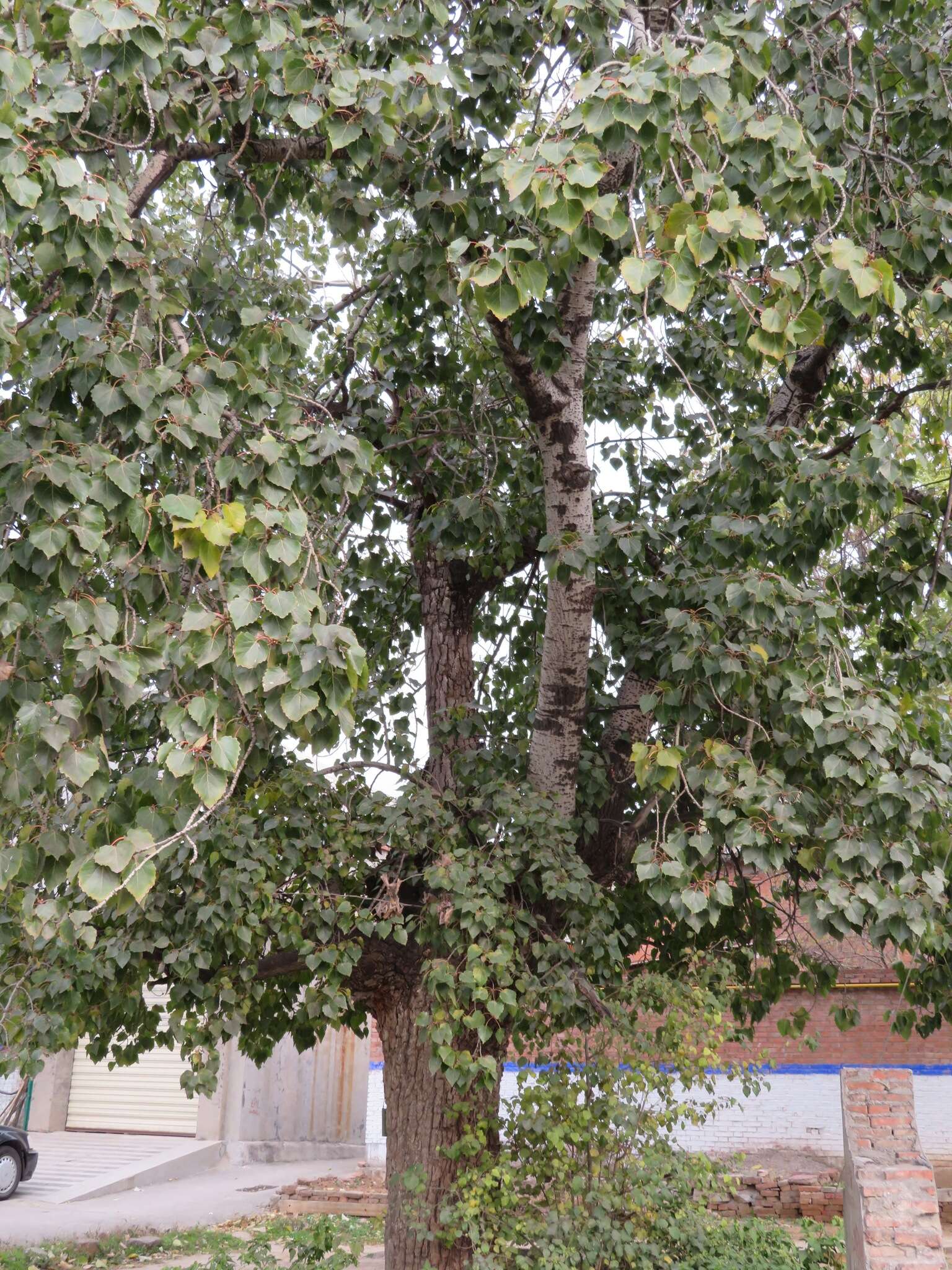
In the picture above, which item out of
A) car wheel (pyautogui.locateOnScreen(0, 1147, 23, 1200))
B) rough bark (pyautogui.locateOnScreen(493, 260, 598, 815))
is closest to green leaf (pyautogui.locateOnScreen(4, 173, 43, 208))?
rough bark (pyautogui.locateOnScreen(493, 260, 598, 815))

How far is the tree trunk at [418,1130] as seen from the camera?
17.5 ft

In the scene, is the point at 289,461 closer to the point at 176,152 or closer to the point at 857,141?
the point at 176,152

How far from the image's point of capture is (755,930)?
5824mm

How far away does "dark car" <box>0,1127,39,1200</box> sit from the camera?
12156 millimetres

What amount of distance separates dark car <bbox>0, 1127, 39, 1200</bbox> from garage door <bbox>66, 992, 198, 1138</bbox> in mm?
2940

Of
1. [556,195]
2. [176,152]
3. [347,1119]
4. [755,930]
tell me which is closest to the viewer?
[556,195]

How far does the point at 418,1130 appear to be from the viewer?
5.53 m

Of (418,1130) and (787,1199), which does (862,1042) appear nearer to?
(787,1199)

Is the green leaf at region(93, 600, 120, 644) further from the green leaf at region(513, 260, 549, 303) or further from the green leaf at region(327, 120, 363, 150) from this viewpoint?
the green leaf at region(327, 120, 363, 150)

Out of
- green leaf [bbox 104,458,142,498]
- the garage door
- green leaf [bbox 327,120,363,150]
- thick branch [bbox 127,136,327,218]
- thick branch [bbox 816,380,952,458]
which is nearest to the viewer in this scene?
green leaf [bbox 104,458,142,498]

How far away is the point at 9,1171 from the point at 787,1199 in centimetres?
834

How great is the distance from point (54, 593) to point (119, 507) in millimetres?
305

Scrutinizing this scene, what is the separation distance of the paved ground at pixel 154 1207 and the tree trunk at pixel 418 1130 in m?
6.16

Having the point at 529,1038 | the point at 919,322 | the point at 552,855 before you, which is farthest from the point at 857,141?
the point at 529,1038
